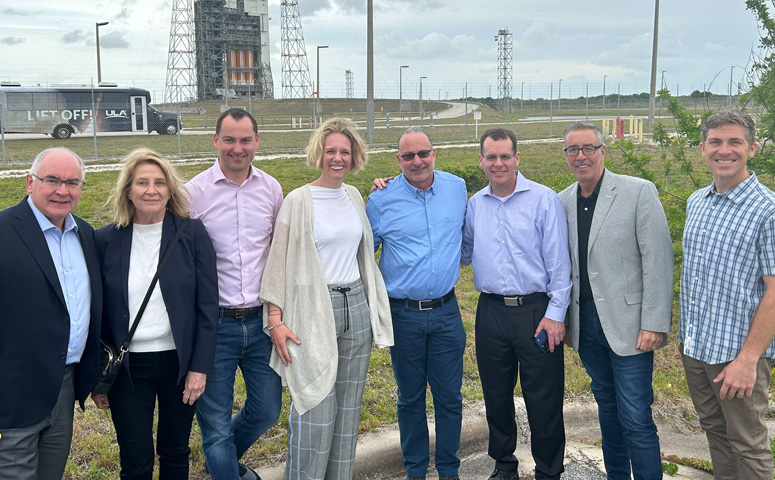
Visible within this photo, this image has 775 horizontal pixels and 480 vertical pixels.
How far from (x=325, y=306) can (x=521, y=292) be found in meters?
1.27

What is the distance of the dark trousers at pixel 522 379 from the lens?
4.27 meters

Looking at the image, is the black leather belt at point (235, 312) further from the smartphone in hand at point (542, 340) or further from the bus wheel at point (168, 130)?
the bus wheel at point (168, 130)

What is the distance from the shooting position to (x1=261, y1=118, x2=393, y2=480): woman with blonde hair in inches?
150

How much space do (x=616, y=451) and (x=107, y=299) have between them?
3.23m

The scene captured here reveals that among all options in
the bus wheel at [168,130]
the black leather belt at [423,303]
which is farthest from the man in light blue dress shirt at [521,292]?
the bus wheel at [168,130]

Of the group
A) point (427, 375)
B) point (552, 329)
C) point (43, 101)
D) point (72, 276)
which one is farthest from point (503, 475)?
point (43, 101)

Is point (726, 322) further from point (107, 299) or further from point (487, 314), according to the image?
point (107, 299)

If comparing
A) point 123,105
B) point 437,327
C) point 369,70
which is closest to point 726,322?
point 437,327

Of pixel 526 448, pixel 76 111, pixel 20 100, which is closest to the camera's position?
pixel 526 448

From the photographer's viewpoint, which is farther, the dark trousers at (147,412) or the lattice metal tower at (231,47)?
the lattice metal tower at (231,47)

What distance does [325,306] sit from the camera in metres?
3.82

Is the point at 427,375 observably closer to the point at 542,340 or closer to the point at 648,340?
the point at 542,340

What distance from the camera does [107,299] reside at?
3473 mm

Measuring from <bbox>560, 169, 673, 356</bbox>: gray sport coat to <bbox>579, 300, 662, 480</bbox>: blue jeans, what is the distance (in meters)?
0.11
